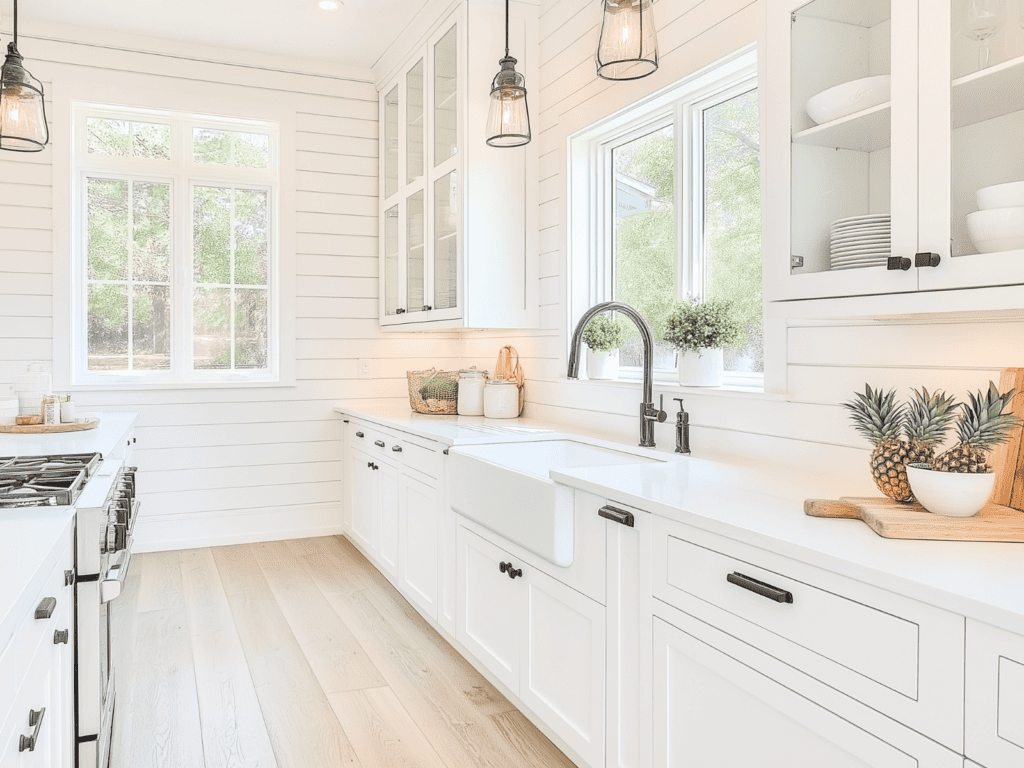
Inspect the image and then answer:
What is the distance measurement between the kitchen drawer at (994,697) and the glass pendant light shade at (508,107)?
201 centimetres

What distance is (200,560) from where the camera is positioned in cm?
410

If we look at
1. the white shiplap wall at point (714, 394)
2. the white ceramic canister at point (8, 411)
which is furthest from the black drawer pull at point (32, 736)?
the white ceramic canister at point (8, 411)

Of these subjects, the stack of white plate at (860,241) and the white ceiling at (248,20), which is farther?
the white ceiling at (248,20)

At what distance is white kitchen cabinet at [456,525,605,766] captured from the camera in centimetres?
189

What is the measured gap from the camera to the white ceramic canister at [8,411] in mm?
2852

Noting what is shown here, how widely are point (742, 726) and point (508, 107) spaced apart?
196 cm

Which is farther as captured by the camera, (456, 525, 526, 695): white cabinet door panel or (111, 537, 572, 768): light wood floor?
(456, 525, 526, 695): white cabinet door panel

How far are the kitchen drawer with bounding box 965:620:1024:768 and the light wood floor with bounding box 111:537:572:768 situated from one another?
1.37 metres

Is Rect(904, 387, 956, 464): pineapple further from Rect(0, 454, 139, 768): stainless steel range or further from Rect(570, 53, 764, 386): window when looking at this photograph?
Rect(0, 454, 139, 768): stainless steel range

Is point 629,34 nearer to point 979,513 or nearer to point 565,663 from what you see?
point 979,513

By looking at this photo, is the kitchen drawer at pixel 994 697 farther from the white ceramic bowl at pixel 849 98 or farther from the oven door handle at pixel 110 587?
the oven door handle at pixel 110 587

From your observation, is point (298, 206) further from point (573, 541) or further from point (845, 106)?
point (845, 106)

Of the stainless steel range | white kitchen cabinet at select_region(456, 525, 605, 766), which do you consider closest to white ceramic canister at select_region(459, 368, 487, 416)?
white kitchen cabinet at select_region(456, 525, 605, 766)

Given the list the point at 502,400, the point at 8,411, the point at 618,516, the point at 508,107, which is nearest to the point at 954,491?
the point at 618,516
